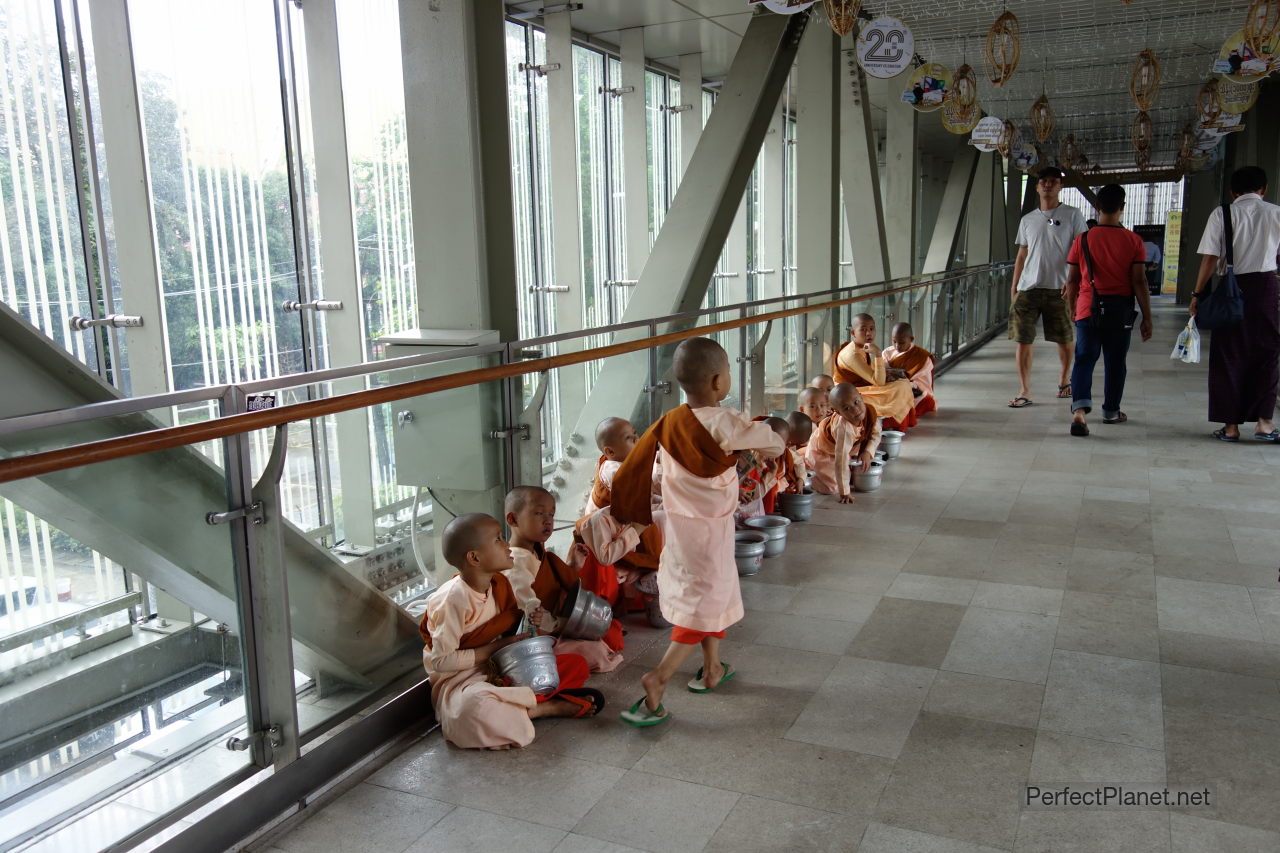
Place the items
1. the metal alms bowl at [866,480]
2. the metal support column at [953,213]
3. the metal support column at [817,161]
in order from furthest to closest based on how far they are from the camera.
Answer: the metal support column at [953,213]
the metal support column at [817,161]
the metal alms bowl at [866,480]

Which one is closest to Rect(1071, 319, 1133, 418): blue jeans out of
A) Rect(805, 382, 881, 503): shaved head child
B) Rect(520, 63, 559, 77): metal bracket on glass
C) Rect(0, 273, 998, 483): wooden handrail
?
Rect(805, 382, 881, 503): shaved head child

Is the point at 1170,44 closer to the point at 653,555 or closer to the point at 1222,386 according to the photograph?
the point at 1222,386

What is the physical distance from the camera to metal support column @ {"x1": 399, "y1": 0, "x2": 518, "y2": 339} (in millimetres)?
3855

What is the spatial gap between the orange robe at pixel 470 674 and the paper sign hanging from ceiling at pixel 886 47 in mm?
5259

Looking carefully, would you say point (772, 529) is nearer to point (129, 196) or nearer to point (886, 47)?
point (129, 196)

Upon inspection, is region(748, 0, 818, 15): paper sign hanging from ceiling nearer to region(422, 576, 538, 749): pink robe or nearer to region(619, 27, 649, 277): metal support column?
region(422, 576, 538, 749): pink robe

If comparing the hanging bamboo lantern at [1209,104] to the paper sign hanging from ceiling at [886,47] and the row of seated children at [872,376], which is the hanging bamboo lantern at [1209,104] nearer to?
the paper sign hanging from ceiling at [886,47]

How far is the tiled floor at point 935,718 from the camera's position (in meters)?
2.25

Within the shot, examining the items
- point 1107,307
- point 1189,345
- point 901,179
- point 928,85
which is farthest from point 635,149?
point 1189,345

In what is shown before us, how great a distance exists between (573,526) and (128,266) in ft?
10.5

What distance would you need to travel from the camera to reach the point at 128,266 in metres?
5.39

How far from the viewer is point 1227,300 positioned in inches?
227

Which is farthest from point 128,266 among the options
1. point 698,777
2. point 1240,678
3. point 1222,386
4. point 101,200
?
point 1222,386

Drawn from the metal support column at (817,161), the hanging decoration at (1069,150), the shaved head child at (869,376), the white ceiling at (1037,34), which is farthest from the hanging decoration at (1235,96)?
the hanging decoration at (1069,150)
